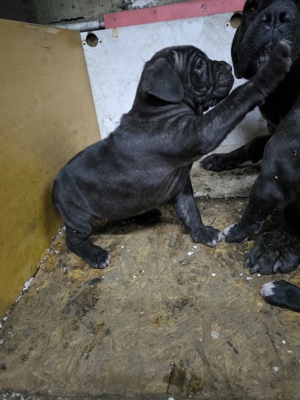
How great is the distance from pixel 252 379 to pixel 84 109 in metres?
3.00

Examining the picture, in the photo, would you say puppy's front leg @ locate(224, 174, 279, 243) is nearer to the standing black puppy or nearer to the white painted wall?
the standing black puppy

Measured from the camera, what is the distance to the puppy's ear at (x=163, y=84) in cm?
195

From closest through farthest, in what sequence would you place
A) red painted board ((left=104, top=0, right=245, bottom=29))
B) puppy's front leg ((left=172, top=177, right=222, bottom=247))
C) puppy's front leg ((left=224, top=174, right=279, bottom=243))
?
puppy's front leg ((left=224, top=174, right=279, bottom=243)), puppy's front leg ((left=172, top=177, right=222, bottom=247)), red painted board ((left=104, top=0, right=245, bottom=29))

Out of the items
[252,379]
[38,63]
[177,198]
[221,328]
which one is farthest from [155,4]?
[252,379]

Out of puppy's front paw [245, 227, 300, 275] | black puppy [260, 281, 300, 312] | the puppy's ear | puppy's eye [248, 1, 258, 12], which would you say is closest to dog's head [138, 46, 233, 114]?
the puppy's ear

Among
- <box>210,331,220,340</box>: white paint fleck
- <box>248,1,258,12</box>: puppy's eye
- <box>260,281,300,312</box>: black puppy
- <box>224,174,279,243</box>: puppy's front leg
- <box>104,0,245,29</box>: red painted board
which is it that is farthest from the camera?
<box>104,0,245,29</box>: red painted board

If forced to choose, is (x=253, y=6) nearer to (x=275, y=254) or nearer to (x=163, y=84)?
(x=163, y=84)

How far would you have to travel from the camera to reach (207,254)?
2338 millimetres

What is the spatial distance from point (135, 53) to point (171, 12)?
54 centimetres

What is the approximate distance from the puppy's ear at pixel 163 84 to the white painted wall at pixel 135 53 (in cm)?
178

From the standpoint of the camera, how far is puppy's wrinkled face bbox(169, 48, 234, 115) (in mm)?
2143

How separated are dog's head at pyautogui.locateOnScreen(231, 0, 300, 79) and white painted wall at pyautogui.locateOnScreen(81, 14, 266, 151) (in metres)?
1.23

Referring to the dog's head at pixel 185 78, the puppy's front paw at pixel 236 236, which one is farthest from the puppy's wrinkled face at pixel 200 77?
the puppy's front paw at pixel 236 236

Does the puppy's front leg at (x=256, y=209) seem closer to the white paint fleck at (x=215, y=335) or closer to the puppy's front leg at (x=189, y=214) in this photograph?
the puppy's front leg at (x=189, y=214)
